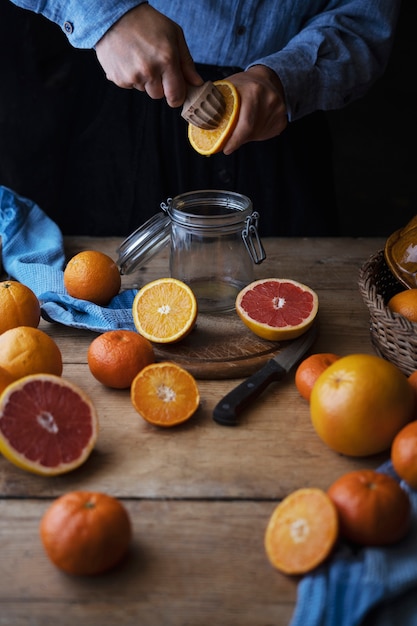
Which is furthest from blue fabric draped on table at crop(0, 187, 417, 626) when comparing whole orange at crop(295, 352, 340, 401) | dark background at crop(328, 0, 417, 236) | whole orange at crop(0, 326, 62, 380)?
dark background at crop(328, 0, 417, 236)

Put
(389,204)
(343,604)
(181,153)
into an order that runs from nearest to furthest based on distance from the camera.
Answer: (343,604) < (181,153) < (389,204)

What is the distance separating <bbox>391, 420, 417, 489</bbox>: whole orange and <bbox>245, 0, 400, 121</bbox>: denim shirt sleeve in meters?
1.03

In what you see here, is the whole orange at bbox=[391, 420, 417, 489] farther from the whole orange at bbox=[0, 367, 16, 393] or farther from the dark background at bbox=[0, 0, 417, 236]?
the dark background at bbox=[0, 0, 417, 236]

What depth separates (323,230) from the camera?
7.54 ft

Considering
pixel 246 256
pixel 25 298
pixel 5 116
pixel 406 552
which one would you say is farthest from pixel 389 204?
pixel 406 552

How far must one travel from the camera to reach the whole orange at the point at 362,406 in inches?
41.4

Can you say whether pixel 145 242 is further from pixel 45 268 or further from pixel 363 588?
pixel 363 588

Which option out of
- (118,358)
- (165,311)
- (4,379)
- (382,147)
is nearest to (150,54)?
(165,311)

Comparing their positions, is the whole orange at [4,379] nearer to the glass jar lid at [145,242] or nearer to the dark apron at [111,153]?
the glass jar lid at [145,242]

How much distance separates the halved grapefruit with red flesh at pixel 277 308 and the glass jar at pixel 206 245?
0.39 ft

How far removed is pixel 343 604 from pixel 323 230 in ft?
5.17

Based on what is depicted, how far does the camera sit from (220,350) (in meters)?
1.41

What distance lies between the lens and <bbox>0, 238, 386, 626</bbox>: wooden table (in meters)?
0.85

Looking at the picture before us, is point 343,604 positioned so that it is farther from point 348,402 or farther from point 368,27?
point 368,27
